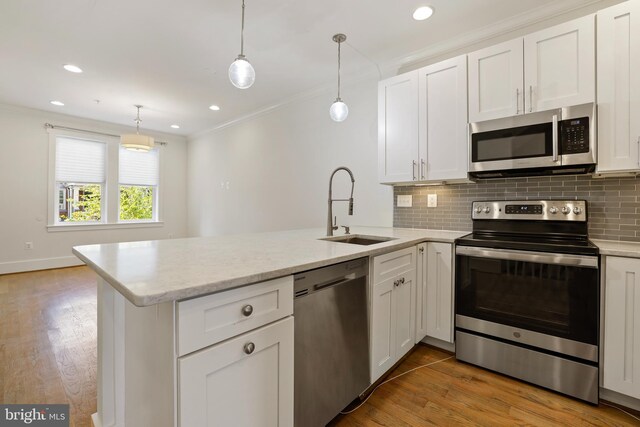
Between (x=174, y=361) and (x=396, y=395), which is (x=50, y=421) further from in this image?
(x=396, y=395)

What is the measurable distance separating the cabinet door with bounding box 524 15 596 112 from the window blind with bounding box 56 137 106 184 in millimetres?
6514

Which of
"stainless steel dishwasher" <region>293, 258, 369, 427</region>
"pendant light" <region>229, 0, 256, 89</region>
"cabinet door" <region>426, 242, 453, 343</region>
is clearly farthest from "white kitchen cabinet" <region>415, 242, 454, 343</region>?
"pendant light" <region>229, 0, 256, 89</region>

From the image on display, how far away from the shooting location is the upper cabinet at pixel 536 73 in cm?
177

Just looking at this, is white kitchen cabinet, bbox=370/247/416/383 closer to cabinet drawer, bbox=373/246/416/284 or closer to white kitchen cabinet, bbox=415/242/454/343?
cabinet drawer, bbox=373/246/416/284

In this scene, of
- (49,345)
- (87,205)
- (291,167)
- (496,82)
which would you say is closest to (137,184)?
(87,205)

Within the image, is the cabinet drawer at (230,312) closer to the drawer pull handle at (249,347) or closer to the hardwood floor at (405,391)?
the drawer pull handle at (249,347)

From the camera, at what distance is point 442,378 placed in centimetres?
192

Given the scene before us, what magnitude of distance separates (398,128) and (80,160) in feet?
18.6

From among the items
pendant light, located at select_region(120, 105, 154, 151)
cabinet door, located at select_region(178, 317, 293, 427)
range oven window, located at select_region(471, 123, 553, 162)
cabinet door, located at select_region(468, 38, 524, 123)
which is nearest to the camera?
cabinet door, located at select_region(178, 317, 293, 427)

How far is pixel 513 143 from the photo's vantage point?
6.51 ft

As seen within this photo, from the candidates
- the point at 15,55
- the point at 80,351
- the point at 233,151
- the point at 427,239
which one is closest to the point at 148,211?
the point at 233,151

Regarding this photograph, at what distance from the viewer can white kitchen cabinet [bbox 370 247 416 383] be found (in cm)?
167

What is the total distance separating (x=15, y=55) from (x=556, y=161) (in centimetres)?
498

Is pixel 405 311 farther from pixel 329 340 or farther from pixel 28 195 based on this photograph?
pixel 28 195
